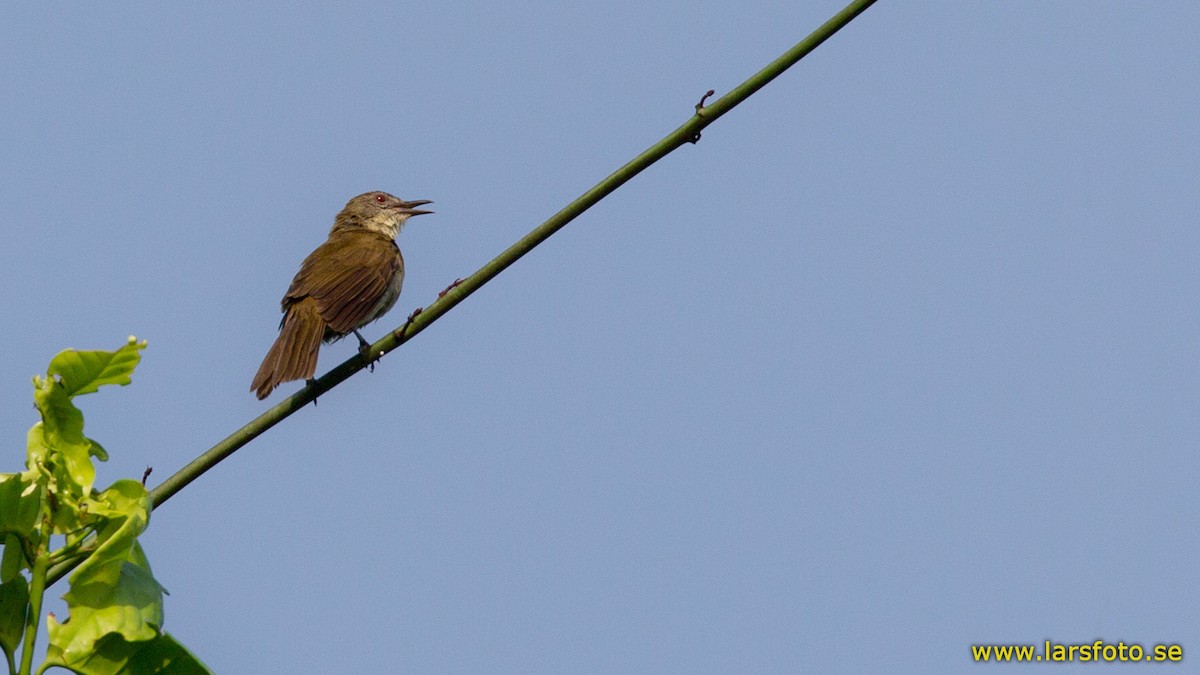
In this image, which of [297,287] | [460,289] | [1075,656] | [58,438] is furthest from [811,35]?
[297,287]

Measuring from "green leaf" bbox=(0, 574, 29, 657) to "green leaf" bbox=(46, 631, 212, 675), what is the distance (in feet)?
0.21

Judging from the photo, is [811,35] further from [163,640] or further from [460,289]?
[163,640]

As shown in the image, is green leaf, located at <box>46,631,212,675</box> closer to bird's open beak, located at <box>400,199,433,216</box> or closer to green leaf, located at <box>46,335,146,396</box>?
green leaf, located at <box>46,335,146,396</box>

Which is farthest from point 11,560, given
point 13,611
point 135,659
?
point 135,659

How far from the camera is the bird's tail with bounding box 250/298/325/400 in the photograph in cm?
654

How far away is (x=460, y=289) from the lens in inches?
128

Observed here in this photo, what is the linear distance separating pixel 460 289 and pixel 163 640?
1217 millimetres

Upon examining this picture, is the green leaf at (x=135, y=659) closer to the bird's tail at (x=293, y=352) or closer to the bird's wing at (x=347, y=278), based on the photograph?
the bird's tail at (x=293, y=352)

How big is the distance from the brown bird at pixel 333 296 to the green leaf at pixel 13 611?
4.18m

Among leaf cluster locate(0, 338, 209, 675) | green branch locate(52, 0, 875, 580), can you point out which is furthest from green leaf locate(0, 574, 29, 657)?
green branch locate(52, 0, 875, 580)

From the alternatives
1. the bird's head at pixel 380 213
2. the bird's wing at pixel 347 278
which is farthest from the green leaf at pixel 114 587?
the bird's head at pixel 380 213

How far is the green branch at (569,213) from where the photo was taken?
2793mm

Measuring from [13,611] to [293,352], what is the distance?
179 inches

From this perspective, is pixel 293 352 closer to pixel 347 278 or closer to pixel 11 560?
pixel 347 278
